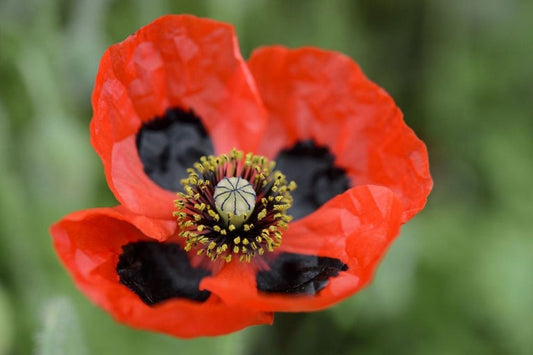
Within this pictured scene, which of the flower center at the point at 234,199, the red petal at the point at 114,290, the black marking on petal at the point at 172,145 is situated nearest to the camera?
the red petal at the point at 114,290

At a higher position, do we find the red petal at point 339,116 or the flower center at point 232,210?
the red petal at point 339,116

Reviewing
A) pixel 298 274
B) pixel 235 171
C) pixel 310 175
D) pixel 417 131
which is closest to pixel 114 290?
pixel 298 274

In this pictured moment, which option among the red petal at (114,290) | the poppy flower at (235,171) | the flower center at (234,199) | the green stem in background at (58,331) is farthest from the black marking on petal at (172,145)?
the green stem in background at (58,331)

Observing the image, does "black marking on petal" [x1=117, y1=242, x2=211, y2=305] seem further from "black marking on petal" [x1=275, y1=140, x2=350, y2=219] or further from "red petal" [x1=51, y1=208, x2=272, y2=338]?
"black marking on petal" [x1=275, y1=140, x2=350, y2=219]

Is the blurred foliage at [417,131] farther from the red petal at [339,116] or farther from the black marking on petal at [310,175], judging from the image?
the red petal at [339,116]

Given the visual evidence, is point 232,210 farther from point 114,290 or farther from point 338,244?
point 114,290

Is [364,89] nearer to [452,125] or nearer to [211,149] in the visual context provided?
[211,149]
